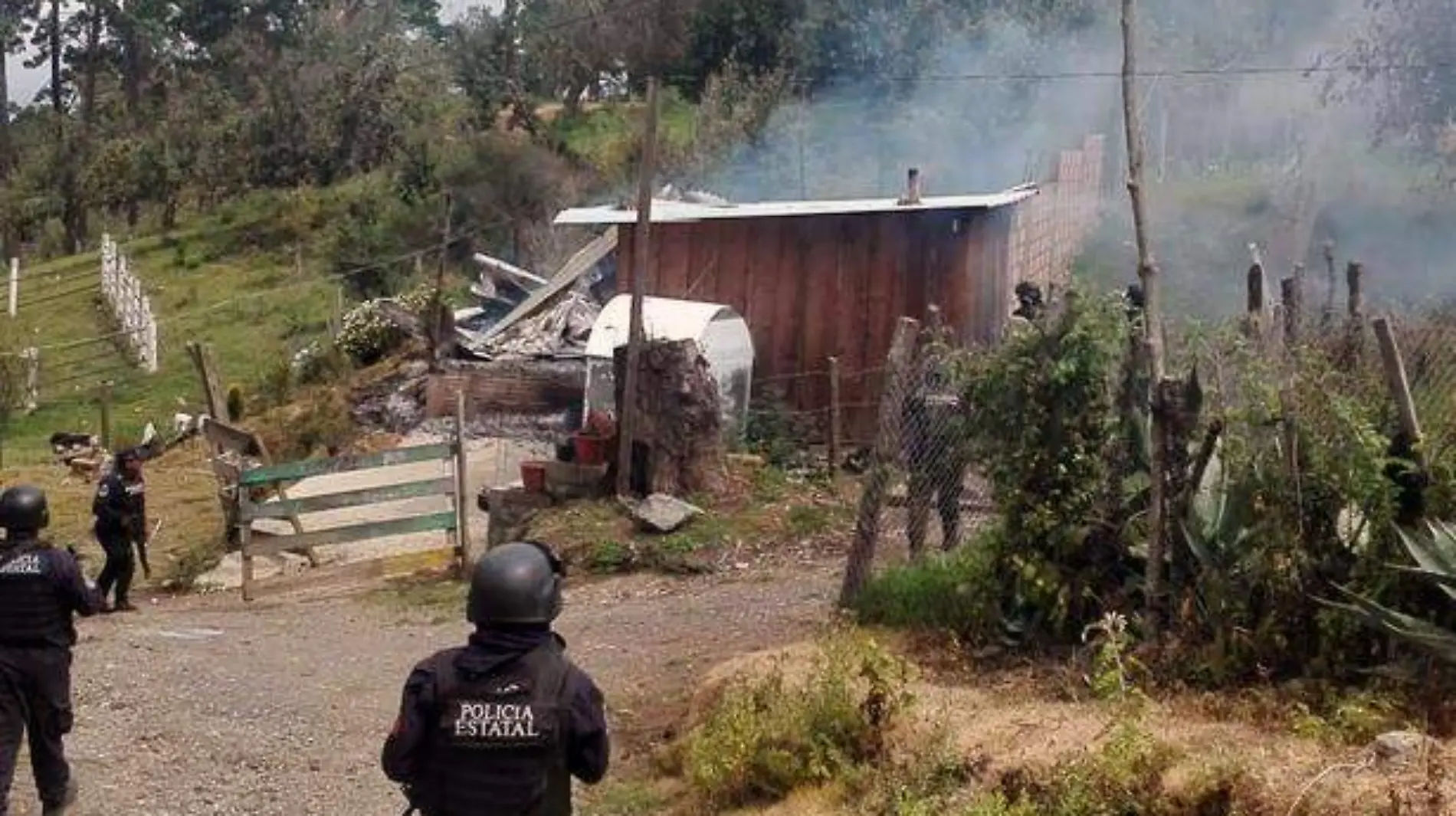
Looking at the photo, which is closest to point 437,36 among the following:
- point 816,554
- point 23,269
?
point 23,269

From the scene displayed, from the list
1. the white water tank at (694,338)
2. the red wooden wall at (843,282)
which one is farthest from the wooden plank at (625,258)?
the white water tank at (694,338)

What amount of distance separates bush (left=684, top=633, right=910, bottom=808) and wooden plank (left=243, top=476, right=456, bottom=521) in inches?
261

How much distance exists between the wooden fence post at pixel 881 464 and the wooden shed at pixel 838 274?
7.21 m

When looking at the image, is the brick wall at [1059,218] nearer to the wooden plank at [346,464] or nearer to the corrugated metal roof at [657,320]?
the corrugated metal roof at [657,320]

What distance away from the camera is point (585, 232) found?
1035 inches

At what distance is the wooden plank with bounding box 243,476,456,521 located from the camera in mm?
13070

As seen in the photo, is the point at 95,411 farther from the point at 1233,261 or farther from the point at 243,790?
the point at 243,790

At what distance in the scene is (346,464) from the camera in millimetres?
13055

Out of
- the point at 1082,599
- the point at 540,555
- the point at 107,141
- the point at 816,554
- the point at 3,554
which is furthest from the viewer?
the point at 107,141

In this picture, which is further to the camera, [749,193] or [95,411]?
[749,193]

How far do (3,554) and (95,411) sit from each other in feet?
64.6

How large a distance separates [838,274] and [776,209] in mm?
944

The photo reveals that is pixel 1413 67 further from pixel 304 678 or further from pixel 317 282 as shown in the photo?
pixel 317 282

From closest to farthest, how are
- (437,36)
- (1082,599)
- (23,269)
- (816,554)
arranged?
(1082,599) < (816,554) < (23,269) < (437,36)
